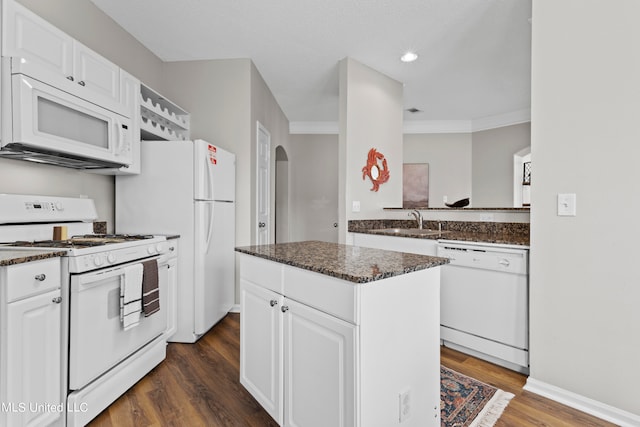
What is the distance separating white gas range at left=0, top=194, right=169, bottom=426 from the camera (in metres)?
1.61

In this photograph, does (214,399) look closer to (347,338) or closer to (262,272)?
(262,272)

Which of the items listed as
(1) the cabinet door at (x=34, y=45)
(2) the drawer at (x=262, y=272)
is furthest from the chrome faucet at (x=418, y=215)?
(1) the cabinet door at (x=34, y=45)

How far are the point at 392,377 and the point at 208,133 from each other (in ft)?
10.0

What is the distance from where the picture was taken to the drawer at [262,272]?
4.98 ft

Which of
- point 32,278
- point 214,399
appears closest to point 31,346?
point 32,278

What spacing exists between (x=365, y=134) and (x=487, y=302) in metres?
2.08

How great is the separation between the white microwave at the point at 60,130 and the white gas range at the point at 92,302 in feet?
1.02

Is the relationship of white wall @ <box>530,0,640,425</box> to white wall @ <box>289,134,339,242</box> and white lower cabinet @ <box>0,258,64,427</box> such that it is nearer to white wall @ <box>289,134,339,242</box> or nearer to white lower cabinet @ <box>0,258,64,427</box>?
white lower cabinet @ <box>0,258,64,427</box>

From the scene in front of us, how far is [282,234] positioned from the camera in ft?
19.5

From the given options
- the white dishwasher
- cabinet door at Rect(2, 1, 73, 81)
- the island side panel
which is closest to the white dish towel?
cabinet door at Rect(2, 1, 73, 81)

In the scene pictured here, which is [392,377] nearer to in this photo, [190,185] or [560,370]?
[560,370]

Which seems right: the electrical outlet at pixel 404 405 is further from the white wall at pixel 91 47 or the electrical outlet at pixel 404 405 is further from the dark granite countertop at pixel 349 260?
the white wall at pixel 91 47

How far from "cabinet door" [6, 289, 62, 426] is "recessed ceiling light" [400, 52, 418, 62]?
3.42m

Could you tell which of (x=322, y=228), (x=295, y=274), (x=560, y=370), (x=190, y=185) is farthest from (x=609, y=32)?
(x=322, y=228)
